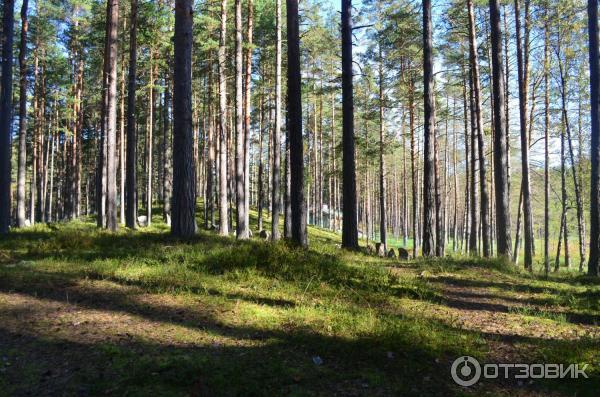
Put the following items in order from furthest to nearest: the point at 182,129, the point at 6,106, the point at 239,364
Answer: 1. the point at 6,106
2. the point at 182,129
3. the point at 239,364

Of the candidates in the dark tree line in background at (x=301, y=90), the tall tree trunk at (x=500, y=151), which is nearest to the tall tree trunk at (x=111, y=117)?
the dark tree line in background at (x=301, y=90)

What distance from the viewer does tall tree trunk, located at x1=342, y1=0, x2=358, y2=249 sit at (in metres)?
12.0

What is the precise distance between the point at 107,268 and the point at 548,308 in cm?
845

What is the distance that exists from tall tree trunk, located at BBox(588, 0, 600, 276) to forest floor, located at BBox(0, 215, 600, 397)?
3.69 m

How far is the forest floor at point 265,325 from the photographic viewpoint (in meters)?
3.90

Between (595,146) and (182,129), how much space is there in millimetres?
12065

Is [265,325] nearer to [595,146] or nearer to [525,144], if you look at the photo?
[595,146]

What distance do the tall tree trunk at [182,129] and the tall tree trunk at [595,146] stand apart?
1158cm

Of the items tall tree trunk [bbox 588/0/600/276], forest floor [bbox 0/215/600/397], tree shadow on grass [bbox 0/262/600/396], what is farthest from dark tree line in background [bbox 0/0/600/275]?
tree shadow on grass [bbox 0/262/600/396]

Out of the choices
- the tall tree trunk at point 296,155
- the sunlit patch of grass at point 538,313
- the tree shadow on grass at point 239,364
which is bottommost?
the sunlit patch of grass at point 538,313

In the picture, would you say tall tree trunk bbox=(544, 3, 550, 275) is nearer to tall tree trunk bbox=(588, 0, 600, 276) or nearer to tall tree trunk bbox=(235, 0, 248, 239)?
tall tree trunk bbox=(588, 0, 600, 276)

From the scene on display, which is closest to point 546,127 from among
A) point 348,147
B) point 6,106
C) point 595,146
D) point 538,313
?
point 595,146

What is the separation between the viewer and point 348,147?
12.1 metres

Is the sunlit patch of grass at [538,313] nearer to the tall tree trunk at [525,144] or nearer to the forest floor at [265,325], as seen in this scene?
the forest floor at [265,325]
